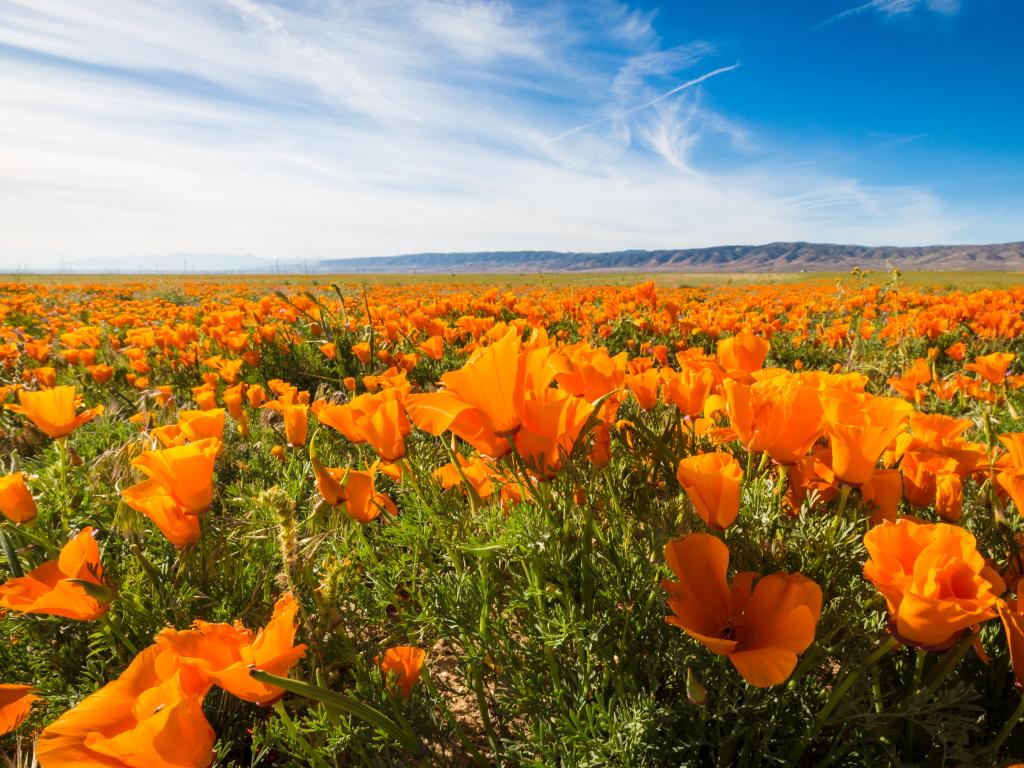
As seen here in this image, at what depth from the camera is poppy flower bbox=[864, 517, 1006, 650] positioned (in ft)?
2.36

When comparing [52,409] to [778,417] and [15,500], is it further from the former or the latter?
[778,417]

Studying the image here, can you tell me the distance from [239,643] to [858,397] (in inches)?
52.0

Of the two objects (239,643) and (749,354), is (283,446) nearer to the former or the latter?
(239,643)

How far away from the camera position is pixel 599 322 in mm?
5633

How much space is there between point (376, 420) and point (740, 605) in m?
0.91

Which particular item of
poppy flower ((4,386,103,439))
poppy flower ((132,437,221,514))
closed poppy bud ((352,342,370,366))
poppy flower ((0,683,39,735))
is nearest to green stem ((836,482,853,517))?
poppy flower ((132,437,221,514))

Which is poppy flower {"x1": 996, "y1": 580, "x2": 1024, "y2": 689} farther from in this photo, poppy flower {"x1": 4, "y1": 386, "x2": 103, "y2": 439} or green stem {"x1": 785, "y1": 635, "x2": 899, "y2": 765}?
poppy flower {"x1": 4, "y1": 386, "x2": 103, "y2": 439}

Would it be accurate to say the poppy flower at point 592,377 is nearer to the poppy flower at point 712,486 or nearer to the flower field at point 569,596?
the flower field at point 569,596

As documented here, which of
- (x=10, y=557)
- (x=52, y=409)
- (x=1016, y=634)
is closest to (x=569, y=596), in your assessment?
(x=1016, y=634)

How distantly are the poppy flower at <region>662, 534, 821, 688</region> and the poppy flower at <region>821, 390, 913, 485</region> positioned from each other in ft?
0.97

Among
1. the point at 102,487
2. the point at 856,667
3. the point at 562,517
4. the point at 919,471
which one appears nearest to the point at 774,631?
the point at 856,667

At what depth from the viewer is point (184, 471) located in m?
1.17

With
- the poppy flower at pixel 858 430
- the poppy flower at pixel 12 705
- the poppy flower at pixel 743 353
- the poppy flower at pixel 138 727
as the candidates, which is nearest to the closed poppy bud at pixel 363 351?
the poppy flower at pixel 743 353

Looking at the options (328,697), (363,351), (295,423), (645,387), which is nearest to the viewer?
(328,697)
